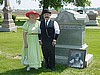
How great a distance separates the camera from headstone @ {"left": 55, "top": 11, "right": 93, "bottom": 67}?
7.71 meters

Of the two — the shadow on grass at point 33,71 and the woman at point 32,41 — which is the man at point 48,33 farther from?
the shadow on grass at point 33,71

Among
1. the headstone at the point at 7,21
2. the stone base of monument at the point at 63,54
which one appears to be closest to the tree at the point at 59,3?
the headstone at the point at 7,21

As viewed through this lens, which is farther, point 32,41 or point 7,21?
point 7,21

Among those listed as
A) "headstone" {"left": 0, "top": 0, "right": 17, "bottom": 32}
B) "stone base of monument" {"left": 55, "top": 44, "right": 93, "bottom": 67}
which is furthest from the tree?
"stone base of monument" {"left": 55, "top": 44, "right": 93, "bottom": 67}

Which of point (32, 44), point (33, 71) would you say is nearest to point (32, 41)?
point (32, 44)

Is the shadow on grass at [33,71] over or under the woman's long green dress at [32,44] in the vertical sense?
under

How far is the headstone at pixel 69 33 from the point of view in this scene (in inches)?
304

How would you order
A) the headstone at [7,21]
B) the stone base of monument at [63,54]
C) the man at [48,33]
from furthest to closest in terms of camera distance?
the headstone at [7,21]
the stone base of monument at [63,54]
the man at [48,33]

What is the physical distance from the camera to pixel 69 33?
7.88m

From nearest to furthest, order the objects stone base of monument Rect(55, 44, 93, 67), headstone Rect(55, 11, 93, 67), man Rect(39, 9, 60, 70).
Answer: man Rect(39, 9, 60, 70)
headstone Rect(55, 11, 93, 67)
stone base of monument Rect(55, 44, 93, 67)

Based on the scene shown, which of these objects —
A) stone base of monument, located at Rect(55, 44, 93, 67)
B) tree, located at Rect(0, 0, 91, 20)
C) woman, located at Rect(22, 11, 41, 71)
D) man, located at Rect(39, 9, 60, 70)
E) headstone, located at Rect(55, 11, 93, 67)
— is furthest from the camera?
tree, located at Rect(0, 0, 91, 20)

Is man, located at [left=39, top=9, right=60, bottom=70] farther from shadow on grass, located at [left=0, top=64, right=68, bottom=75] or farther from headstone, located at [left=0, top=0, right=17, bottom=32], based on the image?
headstone, located at [left=0, top=0, right=17, bottom=32]

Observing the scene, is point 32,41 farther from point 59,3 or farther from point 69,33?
point 59,3

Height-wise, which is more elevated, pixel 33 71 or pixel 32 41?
pixel 32 41
